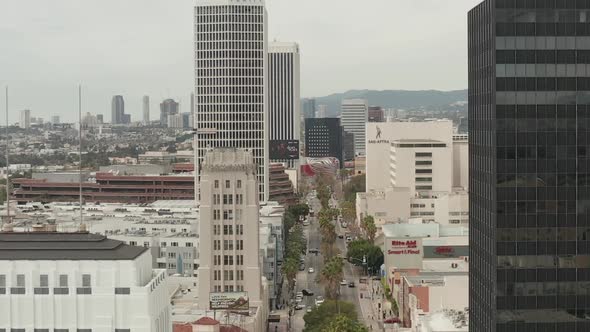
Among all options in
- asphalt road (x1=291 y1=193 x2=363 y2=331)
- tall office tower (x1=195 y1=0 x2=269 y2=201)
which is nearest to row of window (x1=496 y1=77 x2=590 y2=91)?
asphalt road (x1=291 y1=193 x2=363 y2=331)

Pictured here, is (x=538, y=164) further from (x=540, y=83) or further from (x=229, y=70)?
(x=229, y=70)

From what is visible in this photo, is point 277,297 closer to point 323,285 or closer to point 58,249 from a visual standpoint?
point 323,285

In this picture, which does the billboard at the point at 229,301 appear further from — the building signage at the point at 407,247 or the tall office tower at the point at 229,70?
the tall office tower at the point at 229,70

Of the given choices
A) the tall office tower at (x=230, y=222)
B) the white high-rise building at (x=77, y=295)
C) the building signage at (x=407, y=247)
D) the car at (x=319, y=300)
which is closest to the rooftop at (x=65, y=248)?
the white high-rise building at (x=77, y=295)

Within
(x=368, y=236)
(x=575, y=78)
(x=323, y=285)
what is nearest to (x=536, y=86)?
(x=575, y=78)

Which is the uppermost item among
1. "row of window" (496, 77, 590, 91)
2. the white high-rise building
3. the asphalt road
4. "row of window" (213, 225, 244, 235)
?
"row of window" (496, 77, 590, 91)

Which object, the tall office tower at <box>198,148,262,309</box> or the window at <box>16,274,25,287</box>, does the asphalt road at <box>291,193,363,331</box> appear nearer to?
the tall office tower at <box>198,148,262,309</box>
